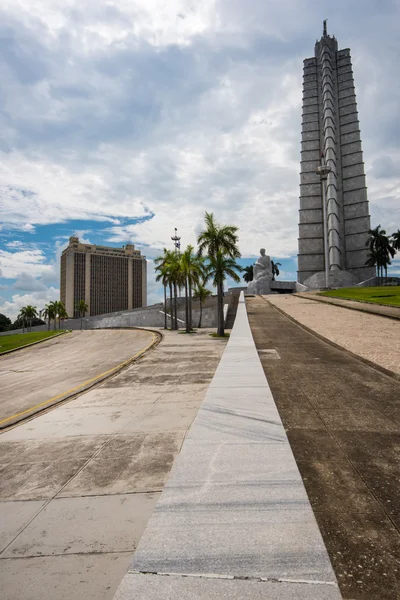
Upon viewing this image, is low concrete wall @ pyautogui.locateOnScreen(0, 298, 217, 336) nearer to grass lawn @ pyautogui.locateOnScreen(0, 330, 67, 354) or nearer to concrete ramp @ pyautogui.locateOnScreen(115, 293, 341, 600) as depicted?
grass lawn @ pyautogui.locateOnScreen(0, 330, 67, 354)

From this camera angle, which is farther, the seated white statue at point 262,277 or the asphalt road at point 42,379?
the seated white statue at point 262,277

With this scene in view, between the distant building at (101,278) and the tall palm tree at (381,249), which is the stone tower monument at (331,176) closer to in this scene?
the tall palm tree at (381,249)

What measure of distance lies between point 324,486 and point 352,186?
10206 centimetres

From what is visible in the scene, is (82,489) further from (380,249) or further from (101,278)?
(101,278)

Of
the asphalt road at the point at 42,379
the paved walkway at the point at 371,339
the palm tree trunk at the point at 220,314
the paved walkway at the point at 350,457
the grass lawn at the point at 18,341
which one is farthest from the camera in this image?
the grass lawn at the point at 18,341

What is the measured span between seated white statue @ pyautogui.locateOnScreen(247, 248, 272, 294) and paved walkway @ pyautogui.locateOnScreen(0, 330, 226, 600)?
77497 mm

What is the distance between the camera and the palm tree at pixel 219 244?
28.8 m

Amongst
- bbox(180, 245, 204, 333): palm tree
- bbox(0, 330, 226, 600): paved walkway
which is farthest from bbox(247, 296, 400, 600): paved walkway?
bbox(180, 245, 204, 333): palm tree

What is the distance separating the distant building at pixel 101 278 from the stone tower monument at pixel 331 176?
342 ft

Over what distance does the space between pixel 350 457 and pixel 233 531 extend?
7.71 feet

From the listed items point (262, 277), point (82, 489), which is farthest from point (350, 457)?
point (262, 277)

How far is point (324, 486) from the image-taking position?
3.71 meters

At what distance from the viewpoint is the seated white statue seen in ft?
279

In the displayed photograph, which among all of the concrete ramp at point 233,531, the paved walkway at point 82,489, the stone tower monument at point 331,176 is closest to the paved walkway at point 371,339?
the paved walkway at point 82,489
